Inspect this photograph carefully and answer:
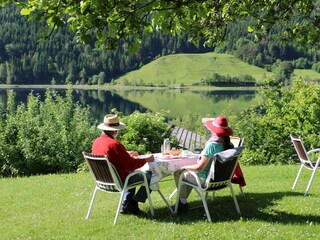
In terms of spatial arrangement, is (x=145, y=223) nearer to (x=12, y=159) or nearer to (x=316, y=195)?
(x=316, y=195)

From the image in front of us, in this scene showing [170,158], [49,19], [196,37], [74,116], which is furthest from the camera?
[74,116]

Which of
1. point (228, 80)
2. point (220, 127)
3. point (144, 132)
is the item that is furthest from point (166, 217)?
point (228, 80)

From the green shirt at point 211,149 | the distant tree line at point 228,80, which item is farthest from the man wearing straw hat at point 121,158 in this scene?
the distant tree line at point 228,80

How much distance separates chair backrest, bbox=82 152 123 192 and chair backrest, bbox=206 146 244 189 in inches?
53.8

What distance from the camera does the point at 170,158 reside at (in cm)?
791

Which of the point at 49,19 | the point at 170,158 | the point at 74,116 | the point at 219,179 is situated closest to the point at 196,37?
the point at 170,158

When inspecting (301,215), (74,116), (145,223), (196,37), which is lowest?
(74,116)

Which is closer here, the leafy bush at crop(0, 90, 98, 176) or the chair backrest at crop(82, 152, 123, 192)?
the chair backrest at crop(82, 152, 123, 192)

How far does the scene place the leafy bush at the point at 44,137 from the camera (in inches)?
637

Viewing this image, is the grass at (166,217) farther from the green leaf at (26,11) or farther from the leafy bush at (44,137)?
the leafy bush at (44,137)

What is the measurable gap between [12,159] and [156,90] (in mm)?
176219

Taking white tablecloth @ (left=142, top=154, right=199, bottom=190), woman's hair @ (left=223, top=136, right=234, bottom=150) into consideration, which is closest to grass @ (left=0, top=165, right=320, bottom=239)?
white tablecloth @ (left=142, top=154, right=199, bottom=190)

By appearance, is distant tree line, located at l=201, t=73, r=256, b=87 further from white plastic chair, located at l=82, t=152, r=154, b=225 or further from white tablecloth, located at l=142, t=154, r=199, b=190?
white plastic chair, located at l=82, t=152, r=154, b=225

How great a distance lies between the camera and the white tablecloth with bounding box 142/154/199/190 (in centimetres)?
748
